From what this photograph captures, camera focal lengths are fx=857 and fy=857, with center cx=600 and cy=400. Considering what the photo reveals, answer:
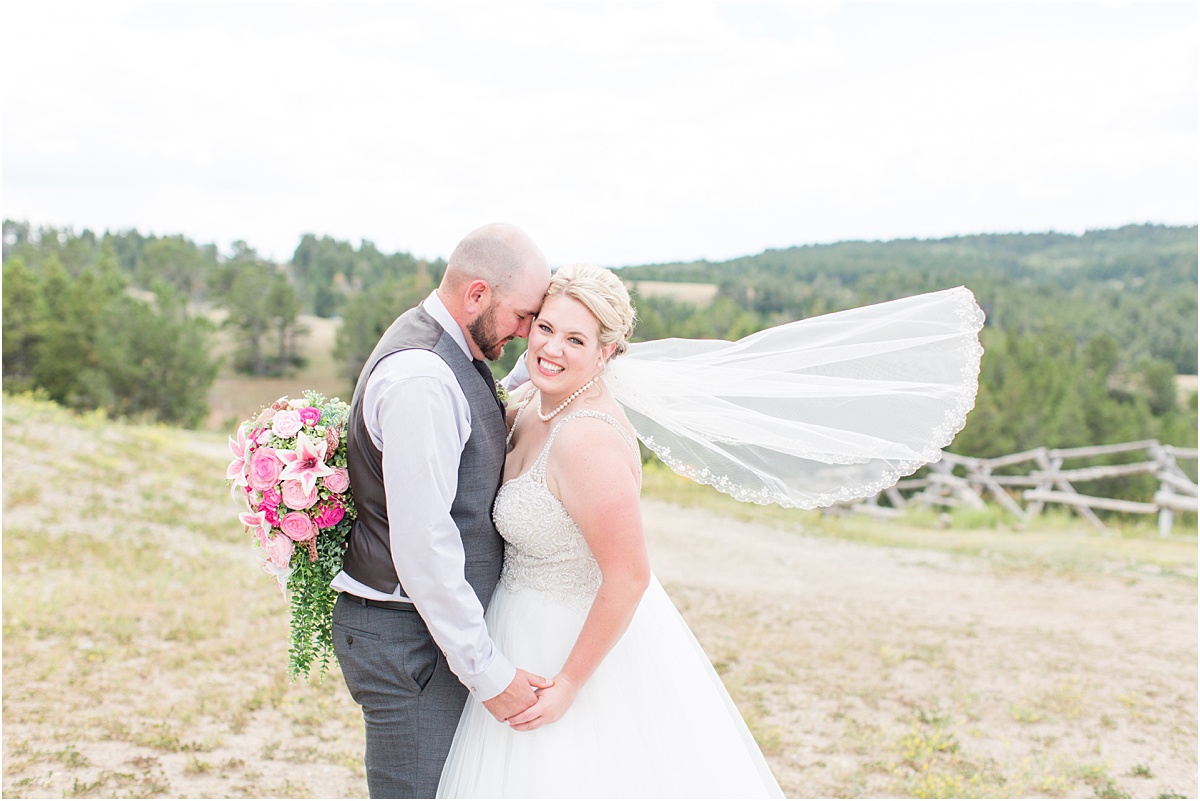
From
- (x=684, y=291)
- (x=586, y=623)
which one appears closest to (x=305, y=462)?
(x=586, y=623)

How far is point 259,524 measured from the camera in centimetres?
295

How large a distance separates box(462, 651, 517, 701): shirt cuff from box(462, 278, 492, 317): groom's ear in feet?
3.64

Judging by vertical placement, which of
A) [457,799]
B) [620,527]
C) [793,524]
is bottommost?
[793,524]

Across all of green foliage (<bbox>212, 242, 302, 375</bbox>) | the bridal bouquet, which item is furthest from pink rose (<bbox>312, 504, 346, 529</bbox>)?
green foliage (<bbox>212, 242, 302, 375</bbox>)

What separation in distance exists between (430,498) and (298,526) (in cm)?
60

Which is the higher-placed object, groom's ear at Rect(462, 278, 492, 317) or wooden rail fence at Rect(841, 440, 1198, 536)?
groom's ear at Rect(462, 278, 492, 317)

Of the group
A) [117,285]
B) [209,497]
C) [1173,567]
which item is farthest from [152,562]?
[117,285]

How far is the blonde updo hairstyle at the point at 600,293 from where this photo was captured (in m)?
2.85

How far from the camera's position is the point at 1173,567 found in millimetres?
11172

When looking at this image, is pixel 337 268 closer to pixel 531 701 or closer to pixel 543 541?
pixel 543 541

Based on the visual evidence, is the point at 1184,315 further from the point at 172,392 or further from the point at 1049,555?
the point at 172,392

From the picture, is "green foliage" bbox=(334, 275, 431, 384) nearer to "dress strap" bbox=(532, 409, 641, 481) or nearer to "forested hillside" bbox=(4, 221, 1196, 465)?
"forested hillside" bbox=(4, 221, 1196, 465)

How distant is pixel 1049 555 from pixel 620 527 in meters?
11.1

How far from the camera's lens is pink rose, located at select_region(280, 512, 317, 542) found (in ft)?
9.36
